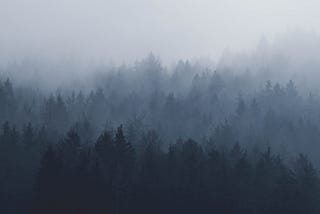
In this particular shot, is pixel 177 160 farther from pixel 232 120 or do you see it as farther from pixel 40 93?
pixel 40 93

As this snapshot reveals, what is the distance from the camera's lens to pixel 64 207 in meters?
62.0

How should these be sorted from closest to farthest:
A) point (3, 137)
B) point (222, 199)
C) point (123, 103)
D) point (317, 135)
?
point (222, 199) → point (3, 137) → point (317, 135) → point (123, 103)

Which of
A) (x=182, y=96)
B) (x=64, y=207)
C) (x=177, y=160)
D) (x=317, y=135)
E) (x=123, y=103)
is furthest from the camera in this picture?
(x=182, y=96)

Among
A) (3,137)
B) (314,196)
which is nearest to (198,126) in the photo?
(3,137)

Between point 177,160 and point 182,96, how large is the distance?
314ft

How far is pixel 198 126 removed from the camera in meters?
127

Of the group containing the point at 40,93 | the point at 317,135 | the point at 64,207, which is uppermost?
the point at 40,93

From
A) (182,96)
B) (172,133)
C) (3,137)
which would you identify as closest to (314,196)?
(3,137)

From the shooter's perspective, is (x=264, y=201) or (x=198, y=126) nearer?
(x=264, y=201)

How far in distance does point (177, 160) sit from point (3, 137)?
90.7 feet

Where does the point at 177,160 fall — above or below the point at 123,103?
below

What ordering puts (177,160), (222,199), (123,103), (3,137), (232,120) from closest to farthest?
(222,199) → (177,160) → (3,137) → (232,120) → (123,103)

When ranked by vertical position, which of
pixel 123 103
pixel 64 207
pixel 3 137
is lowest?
pixel 64 207

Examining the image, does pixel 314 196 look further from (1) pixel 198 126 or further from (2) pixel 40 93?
(2) pixel 40 93
